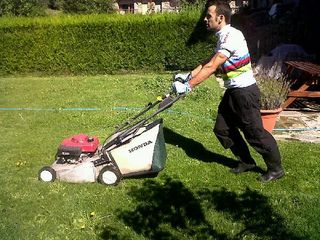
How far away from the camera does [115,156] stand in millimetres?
5246

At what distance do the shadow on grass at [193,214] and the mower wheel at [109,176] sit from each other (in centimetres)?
24

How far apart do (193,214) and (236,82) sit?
1517 millimetres

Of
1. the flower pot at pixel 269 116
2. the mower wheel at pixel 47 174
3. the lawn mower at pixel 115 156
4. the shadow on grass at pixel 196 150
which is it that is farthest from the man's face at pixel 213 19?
the mower wheel at pixel 47 174

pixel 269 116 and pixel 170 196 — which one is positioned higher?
pixel 269 116

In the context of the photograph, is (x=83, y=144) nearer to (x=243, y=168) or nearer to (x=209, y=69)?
(x=209, y=69)

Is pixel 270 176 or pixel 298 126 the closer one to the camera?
pixel 270 176

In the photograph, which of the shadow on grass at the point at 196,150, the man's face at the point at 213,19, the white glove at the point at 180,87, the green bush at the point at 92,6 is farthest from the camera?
the green bush at the point at 92,6

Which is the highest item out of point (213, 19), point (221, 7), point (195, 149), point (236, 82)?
point (221, 7)

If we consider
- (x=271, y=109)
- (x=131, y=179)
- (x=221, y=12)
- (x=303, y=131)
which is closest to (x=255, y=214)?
(x=131, y=179)

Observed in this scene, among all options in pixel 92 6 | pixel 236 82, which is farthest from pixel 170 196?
pixel 92 6

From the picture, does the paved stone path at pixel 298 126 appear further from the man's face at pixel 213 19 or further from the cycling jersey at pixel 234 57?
the man's face at pixel 213 19

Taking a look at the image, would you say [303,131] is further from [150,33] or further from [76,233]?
[150,33]

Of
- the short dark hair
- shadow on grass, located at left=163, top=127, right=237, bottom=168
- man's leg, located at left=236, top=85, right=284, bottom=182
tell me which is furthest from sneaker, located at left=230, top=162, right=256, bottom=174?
the short dark hair

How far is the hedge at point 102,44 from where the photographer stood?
13.9 m
